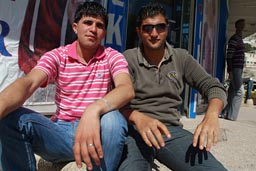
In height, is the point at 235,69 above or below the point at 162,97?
below

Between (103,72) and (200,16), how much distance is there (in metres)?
4.05

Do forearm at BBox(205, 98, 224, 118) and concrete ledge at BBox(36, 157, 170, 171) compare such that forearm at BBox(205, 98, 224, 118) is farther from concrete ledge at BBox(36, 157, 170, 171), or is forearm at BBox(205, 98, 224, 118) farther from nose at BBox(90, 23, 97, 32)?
nose at BBox(90, 23, 97, 32)

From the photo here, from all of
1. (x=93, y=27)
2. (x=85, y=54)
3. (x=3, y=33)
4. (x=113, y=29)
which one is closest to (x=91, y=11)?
(x=93, y=27)

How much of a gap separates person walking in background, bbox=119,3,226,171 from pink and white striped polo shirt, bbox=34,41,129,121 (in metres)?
0.20

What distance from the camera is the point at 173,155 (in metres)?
2.25

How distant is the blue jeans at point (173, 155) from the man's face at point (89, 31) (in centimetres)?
63

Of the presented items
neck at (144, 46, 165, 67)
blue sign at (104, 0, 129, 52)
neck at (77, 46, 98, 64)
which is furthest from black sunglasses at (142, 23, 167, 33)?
blue sign at (104, 0, 129, 52)

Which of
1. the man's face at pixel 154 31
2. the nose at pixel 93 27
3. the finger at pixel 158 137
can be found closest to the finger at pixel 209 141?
the finger at pixel 158 137

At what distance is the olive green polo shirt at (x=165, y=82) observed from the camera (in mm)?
2406

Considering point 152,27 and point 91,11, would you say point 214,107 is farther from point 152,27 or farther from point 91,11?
point 91,11

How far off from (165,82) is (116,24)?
210 cm

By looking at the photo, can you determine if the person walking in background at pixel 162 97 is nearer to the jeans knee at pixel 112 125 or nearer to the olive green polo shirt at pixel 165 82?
the olive green polo shirt at pixel 165 82

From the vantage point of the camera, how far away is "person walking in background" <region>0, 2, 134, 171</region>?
6.17 feet

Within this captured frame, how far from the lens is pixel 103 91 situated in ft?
7.58
